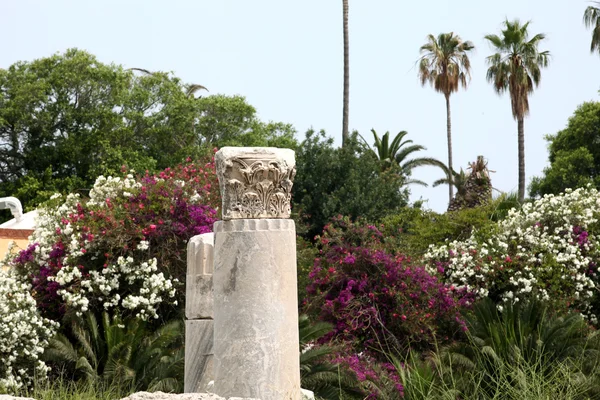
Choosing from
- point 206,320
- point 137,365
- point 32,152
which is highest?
point 32,152

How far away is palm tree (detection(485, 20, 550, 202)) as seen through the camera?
33188 mm

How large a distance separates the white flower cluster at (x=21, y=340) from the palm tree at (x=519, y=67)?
78.7ft

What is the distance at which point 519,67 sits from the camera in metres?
33.2

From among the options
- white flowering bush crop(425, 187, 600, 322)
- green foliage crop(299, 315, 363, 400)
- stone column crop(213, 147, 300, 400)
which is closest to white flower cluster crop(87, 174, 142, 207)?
green foliage crop(299, 315, 363, 400)

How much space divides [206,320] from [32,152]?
27309 mm

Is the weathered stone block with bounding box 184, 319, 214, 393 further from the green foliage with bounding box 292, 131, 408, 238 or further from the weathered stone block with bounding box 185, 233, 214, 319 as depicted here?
the green foliage with bounding box 292, 131, 408, 238

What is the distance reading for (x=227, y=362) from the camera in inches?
298

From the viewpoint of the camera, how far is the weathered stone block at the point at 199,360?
9.42 metres

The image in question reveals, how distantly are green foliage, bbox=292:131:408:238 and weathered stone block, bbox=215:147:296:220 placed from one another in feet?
56.3

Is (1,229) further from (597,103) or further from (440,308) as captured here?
(597,103)

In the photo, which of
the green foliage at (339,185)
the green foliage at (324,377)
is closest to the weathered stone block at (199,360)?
the green foliage at (324,377)

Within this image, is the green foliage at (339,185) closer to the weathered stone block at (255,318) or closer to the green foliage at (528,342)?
the green foliage at (528,342)

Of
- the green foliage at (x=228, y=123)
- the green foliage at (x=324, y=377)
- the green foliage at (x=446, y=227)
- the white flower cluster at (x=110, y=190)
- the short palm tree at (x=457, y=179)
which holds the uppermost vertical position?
the green foliage at (x=228, y=123)

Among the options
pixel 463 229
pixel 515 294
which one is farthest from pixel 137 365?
pixel 463 229
